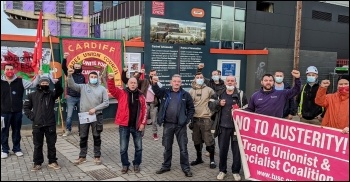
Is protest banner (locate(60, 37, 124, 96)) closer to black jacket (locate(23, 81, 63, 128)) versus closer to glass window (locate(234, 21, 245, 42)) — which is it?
black jacket (locate(23, 81, 63, 128))

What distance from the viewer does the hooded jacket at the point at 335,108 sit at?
4890 millimetres

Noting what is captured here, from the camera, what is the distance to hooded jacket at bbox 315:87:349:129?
4.89m

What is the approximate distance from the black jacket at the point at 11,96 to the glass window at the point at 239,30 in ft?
65.3

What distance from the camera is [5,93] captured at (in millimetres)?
6359

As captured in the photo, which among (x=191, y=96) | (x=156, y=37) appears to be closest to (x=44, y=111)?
(x=191, y=96)

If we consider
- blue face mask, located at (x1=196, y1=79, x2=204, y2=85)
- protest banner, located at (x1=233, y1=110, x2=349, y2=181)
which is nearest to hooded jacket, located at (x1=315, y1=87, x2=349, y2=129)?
protest banner, located at (x1=233, y1=110, x2=349, y2=181)

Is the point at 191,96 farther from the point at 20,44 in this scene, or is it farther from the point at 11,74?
the point at 20,44

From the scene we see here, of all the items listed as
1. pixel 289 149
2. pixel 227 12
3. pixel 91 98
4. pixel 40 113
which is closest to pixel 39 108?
pixel 40 113

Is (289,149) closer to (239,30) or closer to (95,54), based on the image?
(95,54)

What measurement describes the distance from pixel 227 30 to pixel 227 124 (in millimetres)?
19439

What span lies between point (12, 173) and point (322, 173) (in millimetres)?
4991

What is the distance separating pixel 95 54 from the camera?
32.3 feet

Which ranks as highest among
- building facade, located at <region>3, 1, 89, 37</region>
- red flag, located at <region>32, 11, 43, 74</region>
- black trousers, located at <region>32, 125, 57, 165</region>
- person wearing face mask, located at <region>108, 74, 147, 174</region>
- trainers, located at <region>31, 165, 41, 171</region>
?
building facade, located at <region>3, 1, 89, 37</region>

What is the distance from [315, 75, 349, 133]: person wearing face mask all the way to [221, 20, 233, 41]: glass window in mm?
19212
